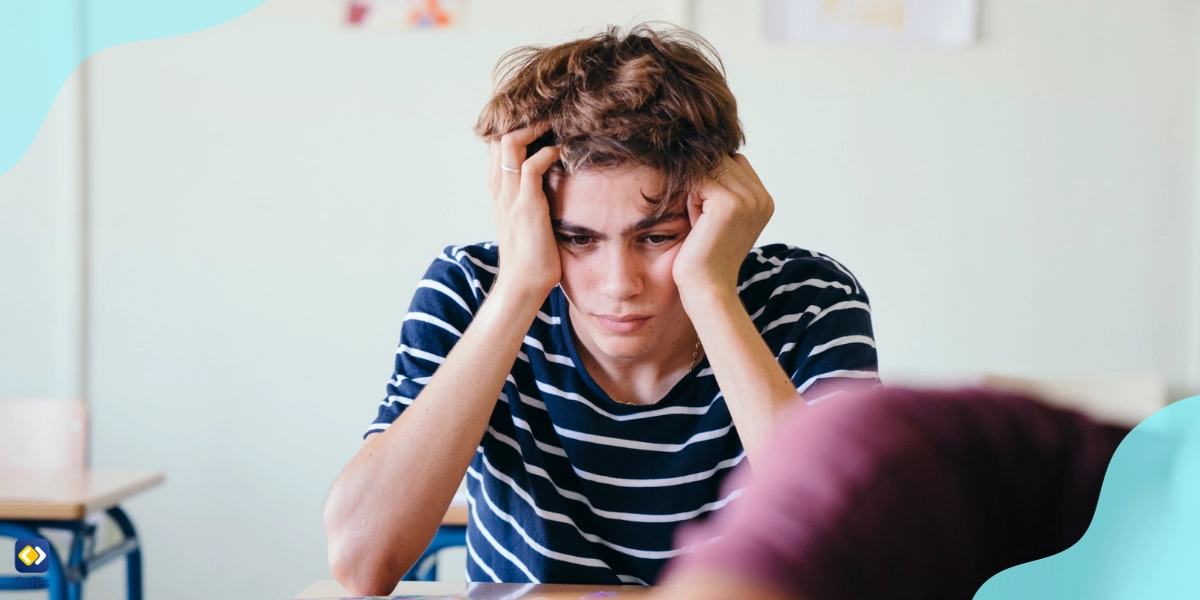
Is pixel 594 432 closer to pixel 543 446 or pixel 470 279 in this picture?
pixel 543 446

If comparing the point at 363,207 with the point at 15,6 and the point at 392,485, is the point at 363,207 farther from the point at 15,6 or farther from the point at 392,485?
the point at 392,485

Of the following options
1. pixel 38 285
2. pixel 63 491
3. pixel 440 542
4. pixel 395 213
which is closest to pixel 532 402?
pixel 440 542

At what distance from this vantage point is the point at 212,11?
8.41 ft

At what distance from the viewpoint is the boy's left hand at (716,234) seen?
109 cm

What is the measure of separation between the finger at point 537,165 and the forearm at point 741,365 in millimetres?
217

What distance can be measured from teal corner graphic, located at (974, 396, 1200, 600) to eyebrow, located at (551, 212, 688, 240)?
35.0 inches

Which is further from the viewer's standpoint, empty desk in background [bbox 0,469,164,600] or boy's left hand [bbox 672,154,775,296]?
empty desk in background [bbox 0,469,164,600]

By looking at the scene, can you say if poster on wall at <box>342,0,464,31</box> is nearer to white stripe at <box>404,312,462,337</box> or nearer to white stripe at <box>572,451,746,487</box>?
white stripe at <box>404,312,462,337</box>

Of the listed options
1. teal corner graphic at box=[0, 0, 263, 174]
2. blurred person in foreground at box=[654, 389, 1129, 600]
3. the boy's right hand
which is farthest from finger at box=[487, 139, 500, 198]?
teal corner graphic at box=[0, 0, 263, 174]

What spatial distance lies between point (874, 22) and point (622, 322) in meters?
1.75

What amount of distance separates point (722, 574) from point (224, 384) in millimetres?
2671

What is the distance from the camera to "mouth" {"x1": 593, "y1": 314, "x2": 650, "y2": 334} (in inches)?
42.5

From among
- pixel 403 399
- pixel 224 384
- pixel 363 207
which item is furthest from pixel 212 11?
pixel 403 399

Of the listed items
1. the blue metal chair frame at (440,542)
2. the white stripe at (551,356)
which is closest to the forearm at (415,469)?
the white stripe at (551,356)
